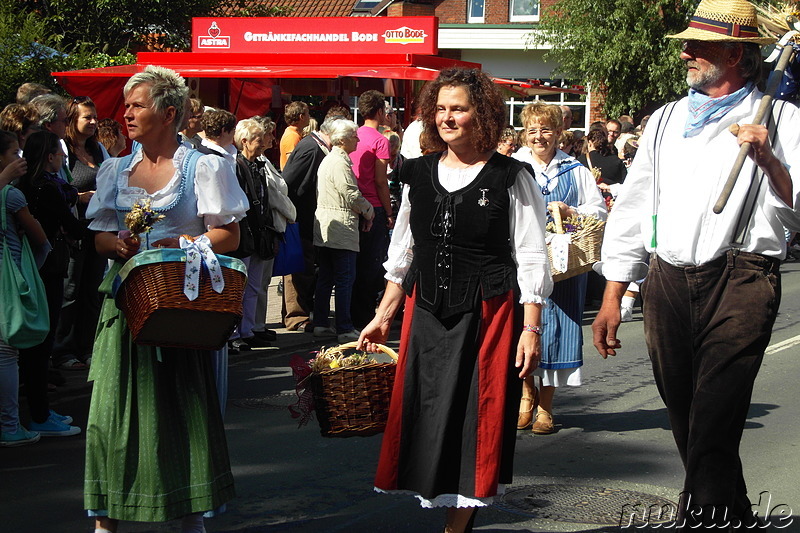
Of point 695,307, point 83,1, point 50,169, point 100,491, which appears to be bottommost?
point 100,491

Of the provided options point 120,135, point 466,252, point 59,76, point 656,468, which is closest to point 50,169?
point 120,135

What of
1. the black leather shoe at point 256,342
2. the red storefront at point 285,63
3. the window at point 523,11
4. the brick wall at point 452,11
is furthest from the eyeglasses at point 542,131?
the brick wall at point 452,11

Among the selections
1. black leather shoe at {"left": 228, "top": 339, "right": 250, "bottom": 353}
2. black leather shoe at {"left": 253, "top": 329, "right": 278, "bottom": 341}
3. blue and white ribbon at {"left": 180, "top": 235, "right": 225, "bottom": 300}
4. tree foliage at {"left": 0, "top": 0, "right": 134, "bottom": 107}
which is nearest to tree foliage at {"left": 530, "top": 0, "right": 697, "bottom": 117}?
tree foliage at {"left": 0, "top": 0, "right": 134, "bottom": 107}

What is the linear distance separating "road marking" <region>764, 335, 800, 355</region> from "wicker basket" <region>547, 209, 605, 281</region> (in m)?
4.00

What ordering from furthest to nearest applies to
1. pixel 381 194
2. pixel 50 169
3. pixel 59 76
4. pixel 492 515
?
pixel 59 76 → pixel 381 194 → pixel 50 169 → pixel 492 515

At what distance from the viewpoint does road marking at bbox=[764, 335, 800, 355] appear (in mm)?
9945

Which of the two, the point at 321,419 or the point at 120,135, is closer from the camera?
the point at 321,419

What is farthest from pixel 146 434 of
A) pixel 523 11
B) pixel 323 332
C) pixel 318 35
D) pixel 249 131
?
pixel 523 11

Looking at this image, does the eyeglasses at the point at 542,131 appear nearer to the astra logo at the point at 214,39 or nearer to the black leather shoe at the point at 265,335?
the black leather shoe at the point at 265,335

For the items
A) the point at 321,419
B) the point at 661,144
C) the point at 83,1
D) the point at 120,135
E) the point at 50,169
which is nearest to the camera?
the point at 661,144

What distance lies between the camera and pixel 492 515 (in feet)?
16.9

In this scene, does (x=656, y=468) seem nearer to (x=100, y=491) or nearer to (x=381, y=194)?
(x=100, y=491)

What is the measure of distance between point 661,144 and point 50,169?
4297mm

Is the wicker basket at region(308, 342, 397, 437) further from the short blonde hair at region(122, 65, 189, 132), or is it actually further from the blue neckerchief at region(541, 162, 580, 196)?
the blue neckerchief at region(541, 162, 580, 196)
